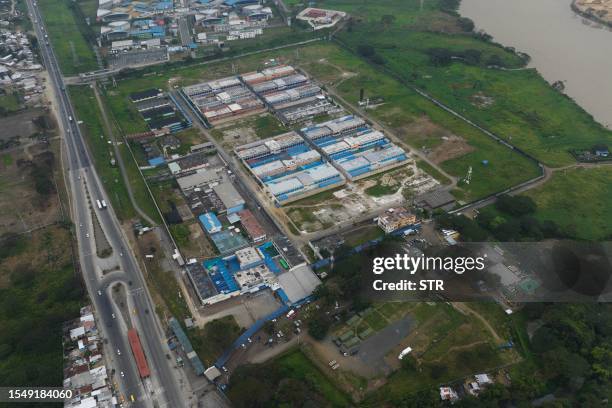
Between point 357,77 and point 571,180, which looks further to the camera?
point 357,77

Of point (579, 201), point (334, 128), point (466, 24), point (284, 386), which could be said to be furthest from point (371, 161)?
point (466, 24)

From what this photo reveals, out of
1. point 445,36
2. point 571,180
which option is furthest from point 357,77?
point 571,180

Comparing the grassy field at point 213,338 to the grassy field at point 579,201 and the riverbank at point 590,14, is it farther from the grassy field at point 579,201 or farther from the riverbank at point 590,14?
the riverbank at point 590,14

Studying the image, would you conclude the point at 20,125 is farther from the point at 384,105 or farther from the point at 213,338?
the point at 384,105

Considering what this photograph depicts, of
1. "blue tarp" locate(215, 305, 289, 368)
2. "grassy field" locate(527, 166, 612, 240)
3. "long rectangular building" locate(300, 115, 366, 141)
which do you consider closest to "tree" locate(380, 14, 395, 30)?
"long rectangular building" locate(300, 115, 366, 141)

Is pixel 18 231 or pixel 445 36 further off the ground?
pixel 445 36

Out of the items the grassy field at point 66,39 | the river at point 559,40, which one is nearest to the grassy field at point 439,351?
the river at point 559,40

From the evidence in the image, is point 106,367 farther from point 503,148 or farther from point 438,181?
point 503,148

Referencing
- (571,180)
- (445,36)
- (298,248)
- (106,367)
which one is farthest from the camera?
(445,36)
